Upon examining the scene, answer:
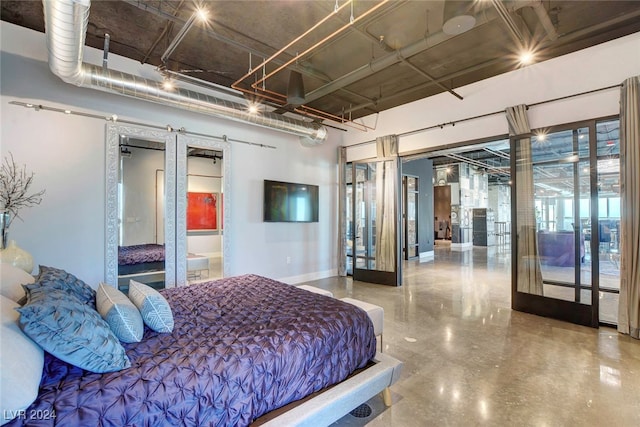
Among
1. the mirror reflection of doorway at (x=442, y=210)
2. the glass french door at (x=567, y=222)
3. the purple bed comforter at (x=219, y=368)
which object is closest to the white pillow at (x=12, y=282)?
the purple bed comforter at (x=219, y=368)

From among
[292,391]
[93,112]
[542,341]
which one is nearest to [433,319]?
[542,341]

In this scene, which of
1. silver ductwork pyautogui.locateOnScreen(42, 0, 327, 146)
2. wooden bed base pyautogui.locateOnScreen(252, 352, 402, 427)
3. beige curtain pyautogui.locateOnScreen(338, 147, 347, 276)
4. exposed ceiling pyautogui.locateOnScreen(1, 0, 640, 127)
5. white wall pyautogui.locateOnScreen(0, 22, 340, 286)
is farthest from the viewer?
beige curtain pyautogui.locateOnScreen(338, 147, 347, 276)

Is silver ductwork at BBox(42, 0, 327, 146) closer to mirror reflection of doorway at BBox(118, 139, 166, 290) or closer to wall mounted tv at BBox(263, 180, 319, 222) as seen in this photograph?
mirror reflection of doorway at BBox(118, 139, 166, 290)

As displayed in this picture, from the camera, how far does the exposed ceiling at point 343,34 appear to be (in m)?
3.02

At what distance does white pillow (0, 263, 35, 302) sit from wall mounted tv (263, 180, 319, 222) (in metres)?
3.46

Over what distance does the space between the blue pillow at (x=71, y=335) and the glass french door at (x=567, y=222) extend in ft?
15.6

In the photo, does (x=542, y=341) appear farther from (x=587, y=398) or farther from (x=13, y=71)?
(x=13, y=71)

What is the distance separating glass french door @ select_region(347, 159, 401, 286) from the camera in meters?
5.77

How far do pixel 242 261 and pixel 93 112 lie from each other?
9.78 ft

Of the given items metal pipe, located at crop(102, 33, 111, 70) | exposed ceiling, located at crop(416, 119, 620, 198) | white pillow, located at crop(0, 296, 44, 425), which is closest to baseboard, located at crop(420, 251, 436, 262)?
exposed ceiling, located at crop(416, 119, 620, 198)

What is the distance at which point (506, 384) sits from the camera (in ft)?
7.87

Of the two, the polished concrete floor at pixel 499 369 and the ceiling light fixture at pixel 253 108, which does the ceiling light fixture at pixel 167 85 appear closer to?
the ceiling light fixture at pixel 253 108

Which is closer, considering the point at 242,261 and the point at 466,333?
the point at 466,333

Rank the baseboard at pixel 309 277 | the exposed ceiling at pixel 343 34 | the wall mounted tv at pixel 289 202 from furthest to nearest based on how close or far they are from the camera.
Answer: the baseboard at pixel 309 277, the wall mounted tv at pixel 289 202, the exposed ceiling at pixel 343 34
